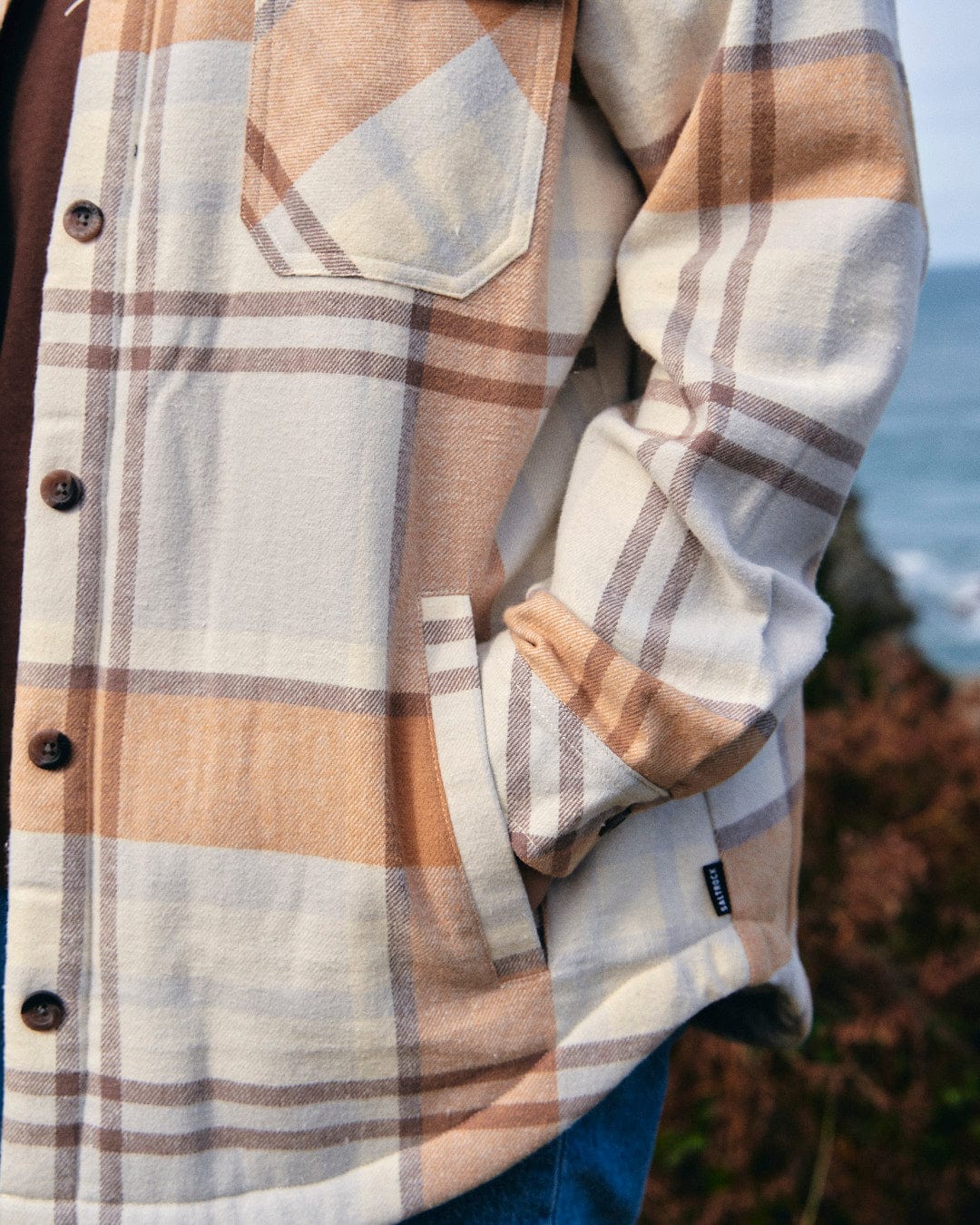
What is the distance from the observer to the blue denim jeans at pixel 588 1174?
1138mm

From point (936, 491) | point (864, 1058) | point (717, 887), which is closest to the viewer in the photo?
point (717, 887)

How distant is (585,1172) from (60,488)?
3.01 feet

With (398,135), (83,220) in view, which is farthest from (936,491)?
(83,220)

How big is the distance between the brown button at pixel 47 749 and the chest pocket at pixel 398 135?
1.69ft

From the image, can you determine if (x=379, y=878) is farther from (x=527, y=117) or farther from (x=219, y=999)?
(x=527, y=117)

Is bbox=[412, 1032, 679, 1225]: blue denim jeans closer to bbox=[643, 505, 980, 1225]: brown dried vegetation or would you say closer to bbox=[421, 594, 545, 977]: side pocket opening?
bbox=[421, 594, 545, 977]: side pocket opening

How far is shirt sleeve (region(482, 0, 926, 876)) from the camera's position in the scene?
1.01 meters

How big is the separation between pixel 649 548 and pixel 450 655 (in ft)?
0.73

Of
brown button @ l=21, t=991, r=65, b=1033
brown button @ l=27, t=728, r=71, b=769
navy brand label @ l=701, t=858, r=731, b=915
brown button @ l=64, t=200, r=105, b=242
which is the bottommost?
brown button @ l=21, t=991, r=65, b=1033

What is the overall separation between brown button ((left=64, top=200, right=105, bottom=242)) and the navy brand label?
91 centimetres

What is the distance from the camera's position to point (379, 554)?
1.05 m

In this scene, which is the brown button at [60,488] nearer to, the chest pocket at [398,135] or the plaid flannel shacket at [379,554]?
the plaid flannel shacket at [379,554]

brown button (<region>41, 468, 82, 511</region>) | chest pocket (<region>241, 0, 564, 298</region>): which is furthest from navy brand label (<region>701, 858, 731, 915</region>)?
brown button (<region>41, 468, 82, 511</region>)

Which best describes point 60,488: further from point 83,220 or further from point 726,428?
point 726,428
